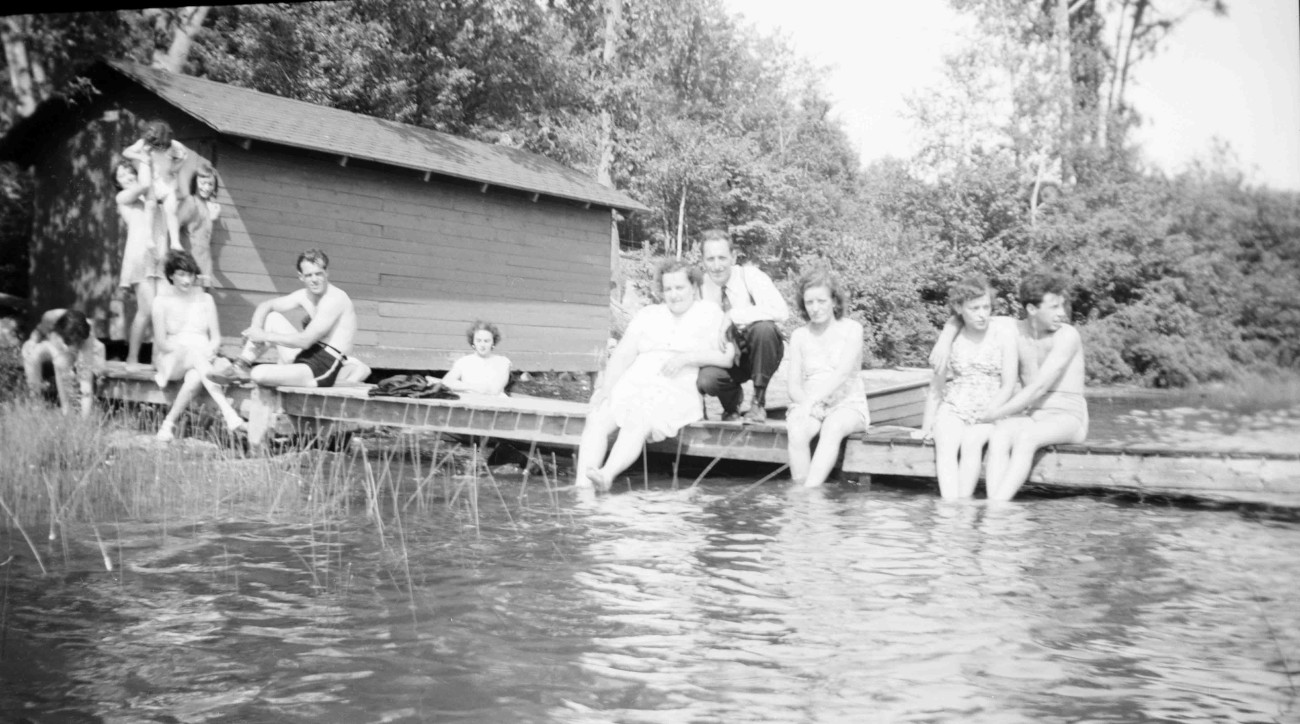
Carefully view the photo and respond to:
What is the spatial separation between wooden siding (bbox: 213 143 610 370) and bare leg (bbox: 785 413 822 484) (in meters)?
7.12

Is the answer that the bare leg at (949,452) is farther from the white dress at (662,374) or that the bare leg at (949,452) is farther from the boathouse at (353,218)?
the boathouse at (353,218)

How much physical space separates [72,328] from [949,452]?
7.18 metres

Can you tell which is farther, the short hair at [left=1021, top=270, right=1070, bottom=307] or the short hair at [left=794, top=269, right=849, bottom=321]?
the short hair at [left=794, top=269, right=849, bottom=321]

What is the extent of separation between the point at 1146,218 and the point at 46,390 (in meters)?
9.79

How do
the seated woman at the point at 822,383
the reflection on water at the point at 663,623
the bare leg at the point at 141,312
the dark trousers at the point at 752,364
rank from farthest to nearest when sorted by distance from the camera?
1. the bare leg at the point at 141,312
2. the dark trousers at the point at 752,364
3. the seated woman at the point at 822,383
4. the reflection on water at the point at 663,623

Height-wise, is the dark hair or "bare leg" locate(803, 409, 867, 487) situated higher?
the dark hair

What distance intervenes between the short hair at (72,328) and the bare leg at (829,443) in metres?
6.26

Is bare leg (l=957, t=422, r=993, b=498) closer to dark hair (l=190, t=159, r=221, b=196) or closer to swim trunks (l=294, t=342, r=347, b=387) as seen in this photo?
swim trunks (l=294, t=342, r=347, b=387)

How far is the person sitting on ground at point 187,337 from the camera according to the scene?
28.2 feet

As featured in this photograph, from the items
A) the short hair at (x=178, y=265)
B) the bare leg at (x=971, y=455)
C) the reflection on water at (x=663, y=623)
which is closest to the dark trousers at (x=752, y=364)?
the bare leg at (x=971, y=455)

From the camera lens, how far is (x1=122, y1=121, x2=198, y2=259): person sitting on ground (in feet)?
34.5

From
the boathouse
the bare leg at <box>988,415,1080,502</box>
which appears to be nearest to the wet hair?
the boathouse

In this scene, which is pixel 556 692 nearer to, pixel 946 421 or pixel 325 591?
pixel 325 591

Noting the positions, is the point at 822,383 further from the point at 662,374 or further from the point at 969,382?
the point at 662,374
